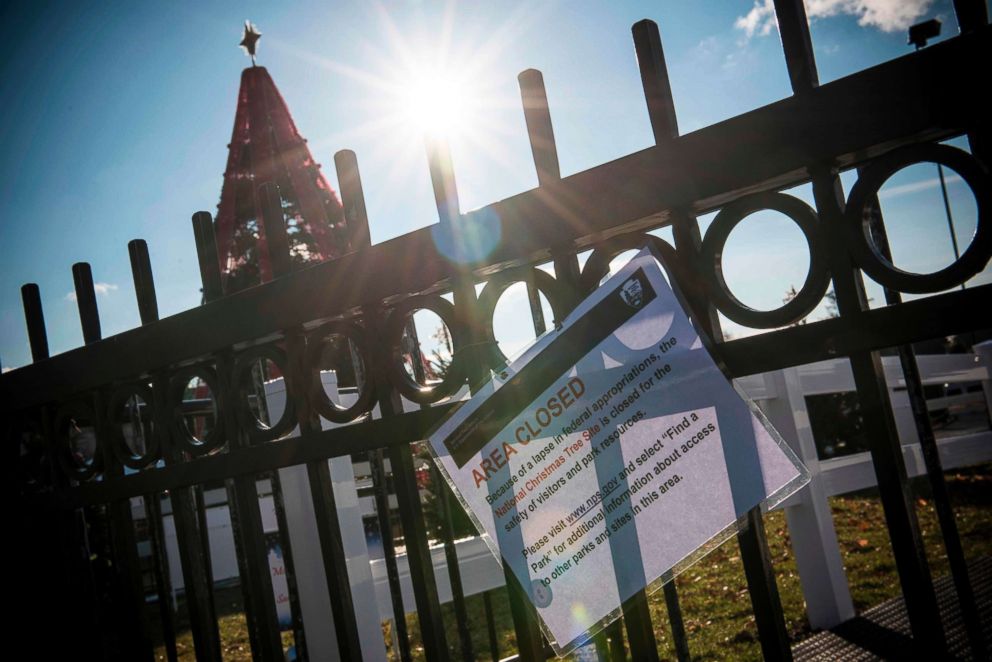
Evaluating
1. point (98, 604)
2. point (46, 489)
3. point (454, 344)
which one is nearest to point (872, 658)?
point (454, 344)

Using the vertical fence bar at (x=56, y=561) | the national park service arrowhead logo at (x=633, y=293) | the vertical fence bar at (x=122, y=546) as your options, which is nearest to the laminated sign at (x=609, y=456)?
the national park service arrowhead logo at (x=633, y=293)

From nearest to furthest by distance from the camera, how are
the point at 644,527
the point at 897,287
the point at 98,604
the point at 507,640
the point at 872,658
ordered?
the point at 897,287
the point at 644,527
the point at 98,604
the point at 872,658
the point at 507,640

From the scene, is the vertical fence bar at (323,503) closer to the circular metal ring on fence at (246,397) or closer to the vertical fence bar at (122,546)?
the circular metal ring on fence at (246,397)

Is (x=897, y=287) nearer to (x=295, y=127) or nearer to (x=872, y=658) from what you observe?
Result: (x=872, y=658)

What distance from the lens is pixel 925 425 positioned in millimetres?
1022

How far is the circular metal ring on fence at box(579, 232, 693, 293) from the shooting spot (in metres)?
1.01

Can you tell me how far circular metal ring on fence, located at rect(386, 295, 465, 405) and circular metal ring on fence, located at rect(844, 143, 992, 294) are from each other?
619 mm

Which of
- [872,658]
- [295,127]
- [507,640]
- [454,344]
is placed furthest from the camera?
[295,127]

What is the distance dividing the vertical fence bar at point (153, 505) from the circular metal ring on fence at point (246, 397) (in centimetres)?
32

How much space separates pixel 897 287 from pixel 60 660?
89.7 inches

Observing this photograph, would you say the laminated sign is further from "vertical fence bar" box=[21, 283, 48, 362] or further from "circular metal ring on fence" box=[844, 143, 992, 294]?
"vertical fence bar" box=[21, 283, 48, 362]

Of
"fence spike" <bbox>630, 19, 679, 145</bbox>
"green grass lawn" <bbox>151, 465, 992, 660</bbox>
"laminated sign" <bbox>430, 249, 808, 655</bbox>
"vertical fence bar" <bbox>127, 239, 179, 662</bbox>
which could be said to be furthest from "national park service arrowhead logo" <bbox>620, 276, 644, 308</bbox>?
A: "green grass lawn" <bbox>151, 465, 992, 660</bbox>

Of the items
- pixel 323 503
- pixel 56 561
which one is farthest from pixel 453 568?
pixel 56 561

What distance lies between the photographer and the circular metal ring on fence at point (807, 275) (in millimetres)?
940
